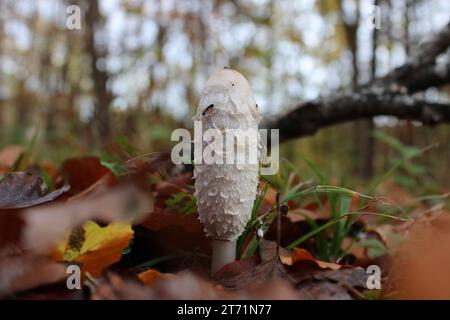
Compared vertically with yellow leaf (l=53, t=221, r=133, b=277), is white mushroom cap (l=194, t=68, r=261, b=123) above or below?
above

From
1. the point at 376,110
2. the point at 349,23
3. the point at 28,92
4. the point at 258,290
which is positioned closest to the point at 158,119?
the point at 349,23

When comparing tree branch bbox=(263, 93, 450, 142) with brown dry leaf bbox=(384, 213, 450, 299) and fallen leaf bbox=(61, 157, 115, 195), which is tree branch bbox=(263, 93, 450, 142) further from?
brown dry leaf bbox=(384, 213, 450, 299)

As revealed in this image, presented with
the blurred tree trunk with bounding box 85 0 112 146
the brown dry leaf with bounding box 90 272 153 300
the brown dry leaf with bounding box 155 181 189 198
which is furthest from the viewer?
the blurred tree trunk with bounding box 85 0 112 146

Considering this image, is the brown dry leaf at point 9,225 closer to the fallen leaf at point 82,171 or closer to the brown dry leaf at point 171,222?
the brown dry leaf at point 171,222

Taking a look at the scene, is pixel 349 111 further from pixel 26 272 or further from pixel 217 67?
pixel 217 67

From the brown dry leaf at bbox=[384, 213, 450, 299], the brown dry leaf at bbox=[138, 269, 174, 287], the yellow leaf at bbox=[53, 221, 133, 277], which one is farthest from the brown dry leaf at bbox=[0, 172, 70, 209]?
the brown dry leaf at bbox=[384, 213, 450, 299]

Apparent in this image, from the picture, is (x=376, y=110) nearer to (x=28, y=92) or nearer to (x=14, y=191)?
(x=14, y=191)

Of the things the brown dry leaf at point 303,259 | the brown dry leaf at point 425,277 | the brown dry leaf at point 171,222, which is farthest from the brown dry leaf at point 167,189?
the brown dry leaf at point 425,277
